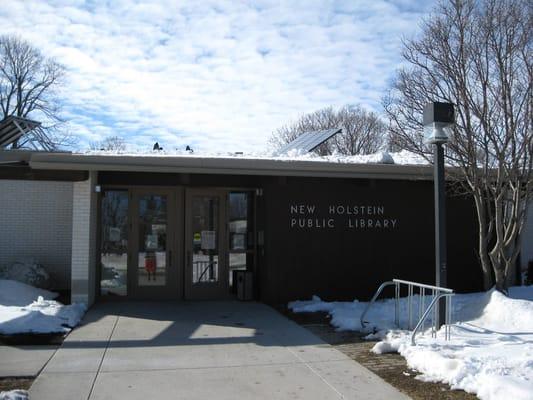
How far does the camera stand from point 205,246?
495 inches

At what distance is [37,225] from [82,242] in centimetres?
354

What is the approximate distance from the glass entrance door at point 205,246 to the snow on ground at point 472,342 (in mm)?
1931

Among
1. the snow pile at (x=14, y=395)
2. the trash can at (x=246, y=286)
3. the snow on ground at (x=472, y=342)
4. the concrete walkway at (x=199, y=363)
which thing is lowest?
the concrete walkway at (x=199, y=363)

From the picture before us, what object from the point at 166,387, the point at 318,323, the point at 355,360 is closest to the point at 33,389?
the point at 166,387

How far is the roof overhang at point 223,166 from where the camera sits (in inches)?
411

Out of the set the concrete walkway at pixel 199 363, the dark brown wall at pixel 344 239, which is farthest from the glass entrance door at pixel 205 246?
the concrete walkway at pixel 199 363

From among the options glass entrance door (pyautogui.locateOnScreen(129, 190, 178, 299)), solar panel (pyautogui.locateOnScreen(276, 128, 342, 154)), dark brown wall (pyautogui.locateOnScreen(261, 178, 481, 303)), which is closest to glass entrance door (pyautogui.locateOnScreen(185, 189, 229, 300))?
glass entrance door (pyautogui.locateOnScreen(129, 190, 178, 299))

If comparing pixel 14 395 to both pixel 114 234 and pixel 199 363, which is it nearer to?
pixel 199 363

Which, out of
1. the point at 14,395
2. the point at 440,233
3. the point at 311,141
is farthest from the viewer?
the point at 311,141

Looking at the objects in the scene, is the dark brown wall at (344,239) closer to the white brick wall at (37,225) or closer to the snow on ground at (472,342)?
the snow on ground at (472,342)

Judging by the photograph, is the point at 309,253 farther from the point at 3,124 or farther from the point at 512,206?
the point at 3,124

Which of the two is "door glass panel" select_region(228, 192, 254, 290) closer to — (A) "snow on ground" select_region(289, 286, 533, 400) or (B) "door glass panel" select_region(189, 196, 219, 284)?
(B) "door glass panel" select_region(189, 196, 219, 284)

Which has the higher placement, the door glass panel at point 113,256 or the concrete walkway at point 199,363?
the door glass panel at point 113,256

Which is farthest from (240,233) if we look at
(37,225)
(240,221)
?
(37,225)
